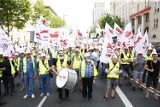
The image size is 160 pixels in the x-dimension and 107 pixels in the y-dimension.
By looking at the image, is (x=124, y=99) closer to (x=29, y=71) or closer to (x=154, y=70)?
(x=154, y=70)

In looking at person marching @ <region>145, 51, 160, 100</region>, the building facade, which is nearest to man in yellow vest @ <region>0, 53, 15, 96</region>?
person marching @ <region>145, 51, 160, 100</region>

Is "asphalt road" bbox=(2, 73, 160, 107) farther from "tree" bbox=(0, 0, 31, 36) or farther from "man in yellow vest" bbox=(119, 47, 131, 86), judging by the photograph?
"tree" bbox=(0, 0, 31, 36)

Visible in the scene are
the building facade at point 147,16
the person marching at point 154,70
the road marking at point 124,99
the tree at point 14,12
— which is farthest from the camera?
the building facade at point 147,16

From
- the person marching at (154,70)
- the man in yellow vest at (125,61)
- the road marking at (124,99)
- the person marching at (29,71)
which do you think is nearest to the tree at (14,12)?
the man in yellow vest at (125,61)

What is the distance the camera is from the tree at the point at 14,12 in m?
33.3

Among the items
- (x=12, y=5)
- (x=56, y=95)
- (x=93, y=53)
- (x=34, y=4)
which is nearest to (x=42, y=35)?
(x=93, y=53)

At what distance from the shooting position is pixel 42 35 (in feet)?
45.3

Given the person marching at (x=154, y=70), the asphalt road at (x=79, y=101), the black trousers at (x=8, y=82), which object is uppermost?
the person marching at (x=154, y=70)

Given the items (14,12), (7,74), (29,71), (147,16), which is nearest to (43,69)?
(29,71)

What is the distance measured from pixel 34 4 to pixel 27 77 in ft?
156

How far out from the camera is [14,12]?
3459cm

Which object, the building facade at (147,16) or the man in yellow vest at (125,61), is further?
the building facade at (147,16)

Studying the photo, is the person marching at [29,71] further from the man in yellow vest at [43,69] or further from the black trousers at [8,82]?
the black trousers at [8,82]

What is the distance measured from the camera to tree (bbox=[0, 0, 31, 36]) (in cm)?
3328
